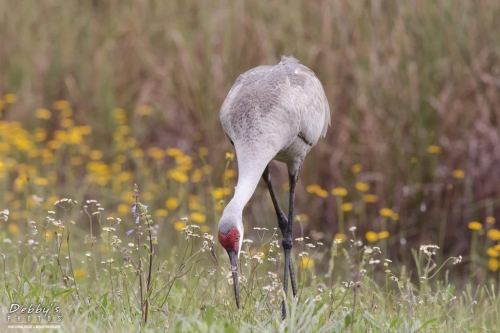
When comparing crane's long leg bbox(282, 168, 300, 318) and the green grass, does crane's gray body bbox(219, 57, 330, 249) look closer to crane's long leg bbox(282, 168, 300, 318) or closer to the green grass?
crane's long leg bbox(282, 168, 300, 318)

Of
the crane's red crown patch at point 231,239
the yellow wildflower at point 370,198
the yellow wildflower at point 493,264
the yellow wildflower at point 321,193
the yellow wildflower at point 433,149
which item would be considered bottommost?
the yellow wildflower at point 493,264

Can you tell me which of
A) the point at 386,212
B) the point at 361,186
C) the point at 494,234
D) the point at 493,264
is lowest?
the point at 493,264

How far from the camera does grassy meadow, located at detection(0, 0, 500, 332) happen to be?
6.50 m

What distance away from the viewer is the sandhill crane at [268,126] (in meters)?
4.31

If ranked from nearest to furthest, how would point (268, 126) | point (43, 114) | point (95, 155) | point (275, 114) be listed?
point (268, 126), point (275, 114), point (95, 155), point (43, 114)

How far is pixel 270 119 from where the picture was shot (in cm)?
482

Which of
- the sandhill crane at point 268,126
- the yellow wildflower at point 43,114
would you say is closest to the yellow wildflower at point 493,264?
the sandhill crane at point 268,126

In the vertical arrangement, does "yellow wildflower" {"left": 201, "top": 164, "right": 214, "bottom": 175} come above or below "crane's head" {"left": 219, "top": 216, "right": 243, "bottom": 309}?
below

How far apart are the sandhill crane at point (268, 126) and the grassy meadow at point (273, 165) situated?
74cm

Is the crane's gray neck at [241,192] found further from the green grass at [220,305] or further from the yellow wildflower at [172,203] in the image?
the yellow wildflower at [172,203]

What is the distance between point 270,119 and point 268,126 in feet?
0.22

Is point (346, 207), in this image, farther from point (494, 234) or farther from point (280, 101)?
point (280, 101)

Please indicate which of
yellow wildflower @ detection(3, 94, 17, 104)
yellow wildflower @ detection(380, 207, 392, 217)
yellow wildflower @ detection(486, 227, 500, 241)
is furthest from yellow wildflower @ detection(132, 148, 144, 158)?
yellow wildflower @ detection(486, 227, 500, 241)

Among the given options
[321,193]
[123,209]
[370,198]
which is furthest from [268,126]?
[123,209]
